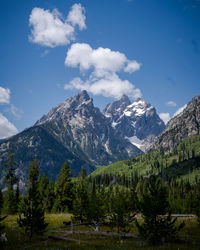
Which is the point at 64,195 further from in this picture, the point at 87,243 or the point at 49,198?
the point at 87,243

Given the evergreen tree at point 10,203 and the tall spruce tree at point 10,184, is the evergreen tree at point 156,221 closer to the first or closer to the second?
the tall spruce tree at point 10,184

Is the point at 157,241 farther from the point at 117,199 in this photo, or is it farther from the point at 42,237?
the point at 42,237

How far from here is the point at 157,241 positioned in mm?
19000

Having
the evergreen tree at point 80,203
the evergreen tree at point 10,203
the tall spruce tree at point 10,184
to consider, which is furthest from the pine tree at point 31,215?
the evergreen tree at point 10,203

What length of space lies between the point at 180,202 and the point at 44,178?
58.9 m

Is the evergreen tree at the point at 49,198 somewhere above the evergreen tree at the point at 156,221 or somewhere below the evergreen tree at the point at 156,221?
below

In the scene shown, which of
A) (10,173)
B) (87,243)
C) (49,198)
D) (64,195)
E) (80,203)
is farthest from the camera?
(49,198)

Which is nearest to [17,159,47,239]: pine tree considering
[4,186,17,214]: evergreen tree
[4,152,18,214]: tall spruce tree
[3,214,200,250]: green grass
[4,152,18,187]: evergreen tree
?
[3,214,200,250]: green grass

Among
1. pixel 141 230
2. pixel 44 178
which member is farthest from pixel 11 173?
pixel 141 230

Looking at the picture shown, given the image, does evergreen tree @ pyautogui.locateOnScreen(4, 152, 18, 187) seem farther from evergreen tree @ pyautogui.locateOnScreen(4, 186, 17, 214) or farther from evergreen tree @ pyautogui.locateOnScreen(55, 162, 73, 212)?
evergreen tree @ pyautogui.locateOnScreen(4, 186, 17, 214)

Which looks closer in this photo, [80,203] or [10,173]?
[80,203]

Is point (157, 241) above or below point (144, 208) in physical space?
below

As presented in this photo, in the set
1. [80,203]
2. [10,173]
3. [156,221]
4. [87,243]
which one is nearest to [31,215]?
[87,243]

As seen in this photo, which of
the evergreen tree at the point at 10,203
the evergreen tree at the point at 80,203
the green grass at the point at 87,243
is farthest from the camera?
the evergreen tree at the point at 10,203
